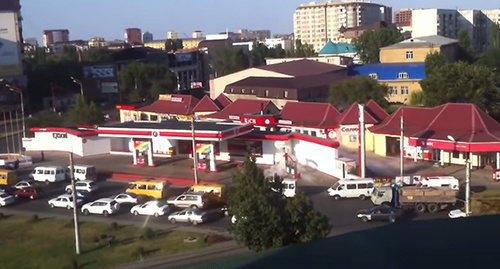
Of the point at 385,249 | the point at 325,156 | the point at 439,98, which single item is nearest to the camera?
the point at 385,249

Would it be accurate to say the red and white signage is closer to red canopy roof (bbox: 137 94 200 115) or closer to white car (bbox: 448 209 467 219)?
red canopy roof (bbox: 137 94 200 115)


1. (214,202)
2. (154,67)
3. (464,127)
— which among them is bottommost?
(214,202)

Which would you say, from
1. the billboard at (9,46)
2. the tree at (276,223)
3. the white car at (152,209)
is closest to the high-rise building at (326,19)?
the billboard at (9,46)

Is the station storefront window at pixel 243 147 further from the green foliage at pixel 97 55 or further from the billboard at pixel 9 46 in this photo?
the green foliage at pixel 97 55

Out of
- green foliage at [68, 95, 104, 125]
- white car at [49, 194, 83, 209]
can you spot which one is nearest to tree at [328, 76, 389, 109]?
green foliage at [68, 95, 104, 125]

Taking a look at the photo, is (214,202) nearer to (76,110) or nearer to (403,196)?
(403,196)

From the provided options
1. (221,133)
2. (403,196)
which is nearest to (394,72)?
(221,133)
